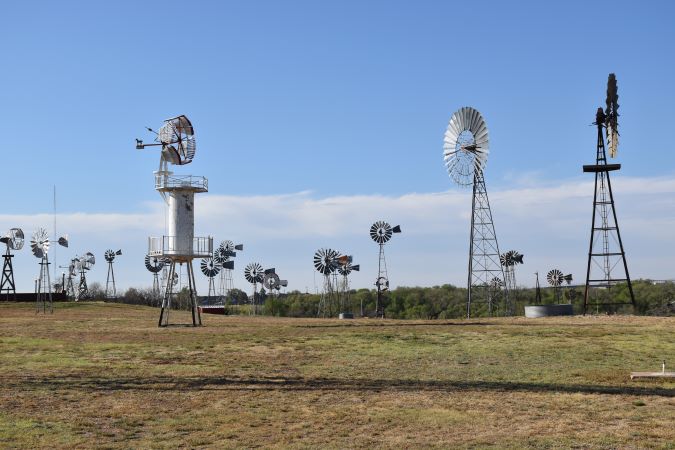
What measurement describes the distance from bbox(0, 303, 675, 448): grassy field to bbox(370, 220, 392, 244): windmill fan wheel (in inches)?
1890

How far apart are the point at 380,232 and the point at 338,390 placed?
65.7m

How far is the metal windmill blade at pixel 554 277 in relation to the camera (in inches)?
4355

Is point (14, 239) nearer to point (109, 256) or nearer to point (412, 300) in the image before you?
point (109, 256)

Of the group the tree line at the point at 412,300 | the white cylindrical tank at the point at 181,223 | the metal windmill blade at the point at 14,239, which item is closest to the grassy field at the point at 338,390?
the white cylindrical tank at the point at 181,223

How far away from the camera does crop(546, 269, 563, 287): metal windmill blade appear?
111 m

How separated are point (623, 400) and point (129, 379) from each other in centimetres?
1464

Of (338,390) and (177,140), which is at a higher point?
(177,140)

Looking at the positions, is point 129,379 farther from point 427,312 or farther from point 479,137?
point 427,312

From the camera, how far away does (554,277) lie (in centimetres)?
11194

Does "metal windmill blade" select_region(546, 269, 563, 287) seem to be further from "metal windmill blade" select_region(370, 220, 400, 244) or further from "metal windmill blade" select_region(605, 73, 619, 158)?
"metal windmill blade" select_region(605, 73, 619, 158)

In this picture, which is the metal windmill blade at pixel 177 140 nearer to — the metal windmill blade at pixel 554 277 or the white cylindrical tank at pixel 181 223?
the white cylindrical tank at pixel 181 223

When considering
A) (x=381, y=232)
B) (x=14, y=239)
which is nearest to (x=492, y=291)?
(x=381, y=232)

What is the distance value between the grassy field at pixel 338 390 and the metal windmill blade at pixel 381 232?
48.0m

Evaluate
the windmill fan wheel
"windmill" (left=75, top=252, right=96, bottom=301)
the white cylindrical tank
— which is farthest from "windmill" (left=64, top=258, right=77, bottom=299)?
the white cylindrical tank
